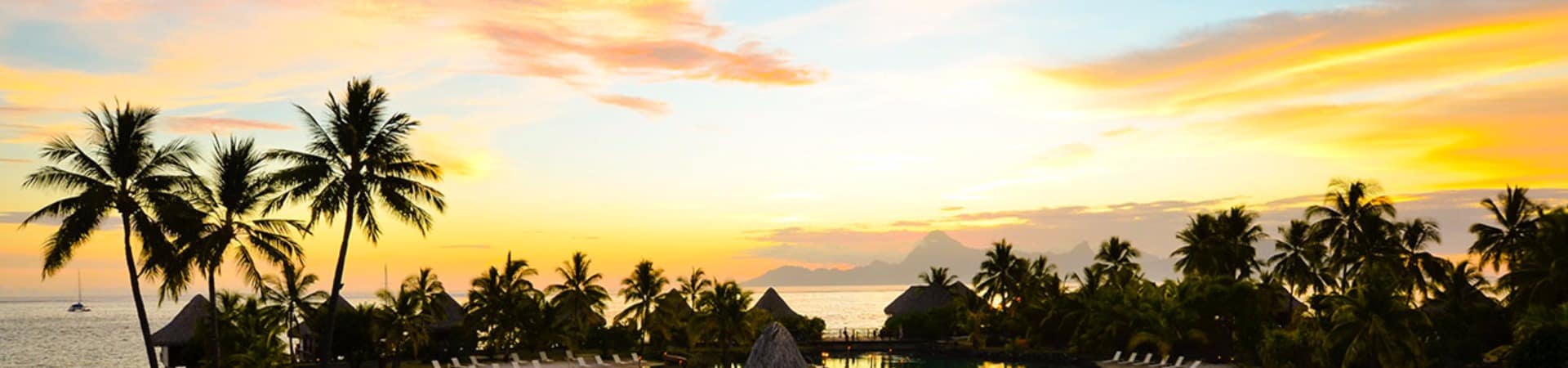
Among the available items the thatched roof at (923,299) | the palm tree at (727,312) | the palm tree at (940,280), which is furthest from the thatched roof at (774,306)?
the palm tree at (727,312)

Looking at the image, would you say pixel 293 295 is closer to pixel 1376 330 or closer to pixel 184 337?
pixel 184 337

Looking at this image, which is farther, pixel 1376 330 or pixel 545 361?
pixel 545 361

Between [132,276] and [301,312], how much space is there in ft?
52.9

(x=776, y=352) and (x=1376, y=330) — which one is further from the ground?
(x=776, y=352)

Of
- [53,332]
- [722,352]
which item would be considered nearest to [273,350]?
[722,352]

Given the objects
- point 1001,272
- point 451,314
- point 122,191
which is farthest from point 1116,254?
point 122,191

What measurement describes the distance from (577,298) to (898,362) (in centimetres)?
1539

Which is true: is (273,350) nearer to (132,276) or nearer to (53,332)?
(132,276)

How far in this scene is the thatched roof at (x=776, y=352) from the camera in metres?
21.2

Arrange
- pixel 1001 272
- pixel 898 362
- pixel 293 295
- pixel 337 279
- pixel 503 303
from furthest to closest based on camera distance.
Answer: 1. pixel 1001 272
2. pixel 898 362
3. pixel 503 303
4. pixel 293 295
5. pixel 337 279

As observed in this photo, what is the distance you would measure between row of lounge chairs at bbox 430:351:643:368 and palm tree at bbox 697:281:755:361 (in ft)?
12.6

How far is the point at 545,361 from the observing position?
48.1 meters

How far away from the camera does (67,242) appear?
25078 mm

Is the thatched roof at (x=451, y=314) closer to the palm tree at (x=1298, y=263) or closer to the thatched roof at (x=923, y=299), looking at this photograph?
the thatched roof at (x=923, y=299)
